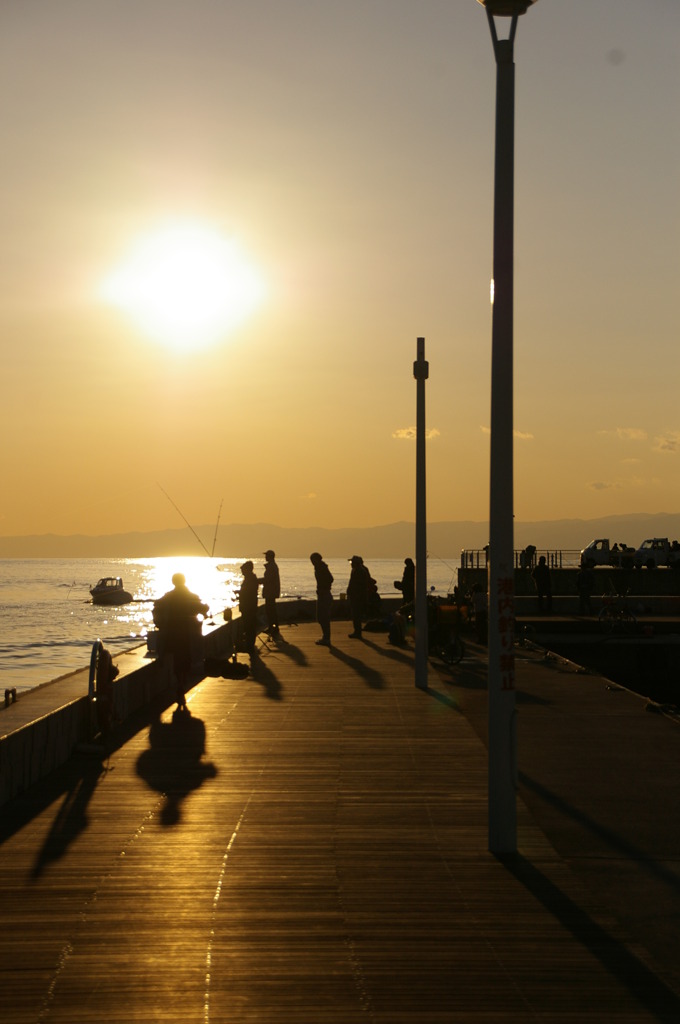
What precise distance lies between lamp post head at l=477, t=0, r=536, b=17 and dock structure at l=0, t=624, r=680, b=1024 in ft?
19.6

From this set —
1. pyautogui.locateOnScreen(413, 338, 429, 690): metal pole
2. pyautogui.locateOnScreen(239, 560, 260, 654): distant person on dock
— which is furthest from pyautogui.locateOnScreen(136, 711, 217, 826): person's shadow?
pyautogui.locateOnScreen(239, 560, 260, 654): distant person on dock

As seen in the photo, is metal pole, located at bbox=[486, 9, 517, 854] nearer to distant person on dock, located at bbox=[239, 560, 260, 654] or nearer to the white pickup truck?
distant person on dock, located at bbox=[239, 560, 260, 654]

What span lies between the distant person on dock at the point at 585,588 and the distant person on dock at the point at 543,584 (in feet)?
3.64

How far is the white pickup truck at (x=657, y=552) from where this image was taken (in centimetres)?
6919

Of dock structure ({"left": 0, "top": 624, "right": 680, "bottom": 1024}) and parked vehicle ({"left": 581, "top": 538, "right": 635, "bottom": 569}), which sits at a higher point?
parked vehicle ({"left": 581, "top": 538, "right": 635, "bottom": 569})

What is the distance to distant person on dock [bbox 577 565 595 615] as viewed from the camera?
43.2 metres

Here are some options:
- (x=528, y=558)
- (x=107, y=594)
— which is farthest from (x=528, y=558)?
(x=107, y=594)

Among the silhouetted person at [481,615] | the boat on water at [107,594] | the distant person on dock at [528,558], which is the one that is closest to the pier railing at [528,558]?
the distant person on dock at [528,558]

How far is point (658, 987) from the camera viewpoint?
5988mm

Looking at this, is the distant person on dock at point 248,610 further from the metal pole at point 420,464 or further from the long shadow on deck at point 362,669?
the metal pole at point 420,464

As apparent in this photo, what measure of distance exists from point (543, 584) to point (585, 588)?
4.91 ft

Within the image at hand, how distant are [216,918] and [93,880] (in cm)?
116

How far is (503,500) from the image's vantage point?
8.55 meters

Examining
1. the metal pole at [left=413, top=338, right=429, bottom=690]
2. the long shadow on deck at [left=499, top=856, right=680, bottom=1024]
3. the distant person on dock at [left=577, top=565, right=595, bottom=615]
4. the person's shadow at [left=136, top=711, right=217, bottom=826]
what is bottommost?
the long shadow on deck at [left=499, top=856, right=680, bottom=1024]
